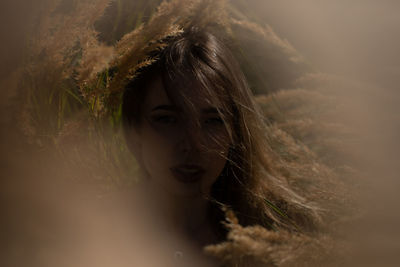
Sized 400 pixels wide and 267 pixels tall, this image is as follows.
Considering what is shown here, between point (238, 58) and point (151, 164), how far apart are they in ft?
0.96

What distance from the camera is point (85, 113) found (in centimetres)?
63

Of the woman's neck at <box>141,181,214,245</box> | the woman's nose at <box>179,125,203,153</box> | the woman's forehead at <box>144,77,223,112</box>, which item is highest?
the woman's forehead at <box>144,77,223,112</box>

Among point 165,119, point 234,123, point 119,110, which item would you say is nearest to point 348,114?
point 234,123

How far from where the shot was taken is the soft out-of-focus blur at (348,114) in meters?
0.44

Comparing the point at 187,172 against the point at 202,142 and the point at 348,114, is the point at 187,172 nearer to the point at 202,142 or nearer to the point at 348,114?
the point at 202,142

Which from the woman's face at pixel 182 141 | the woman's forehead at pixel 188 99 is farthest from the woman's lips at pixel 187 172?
the woman's forehead at pixel 188 99

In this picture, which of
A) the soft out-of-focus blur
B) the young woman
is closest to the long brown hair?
the young woman

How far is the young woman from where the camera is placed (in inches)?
23.9

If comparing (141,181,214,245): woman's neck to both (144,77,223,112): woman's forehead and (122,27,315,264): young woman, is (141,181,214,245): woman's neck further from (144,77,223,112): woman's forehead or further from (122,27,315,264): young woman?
(144,77,223,112): woman's forehead

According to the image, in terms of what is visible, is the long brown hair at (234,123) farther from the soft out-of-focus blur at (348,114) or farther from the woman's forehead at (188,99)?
the soft out-of-focus blur at (348,114)

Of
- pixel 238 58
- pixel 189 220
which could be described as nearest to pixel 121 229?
pixel 189 220

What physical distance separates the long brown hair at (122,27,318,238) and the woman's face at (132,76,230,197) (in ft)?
0.05

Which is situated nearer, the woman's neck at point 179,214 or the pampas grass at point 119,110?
the pampas grass at point 119,110

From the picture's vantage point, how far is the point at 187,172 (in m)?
0.63
